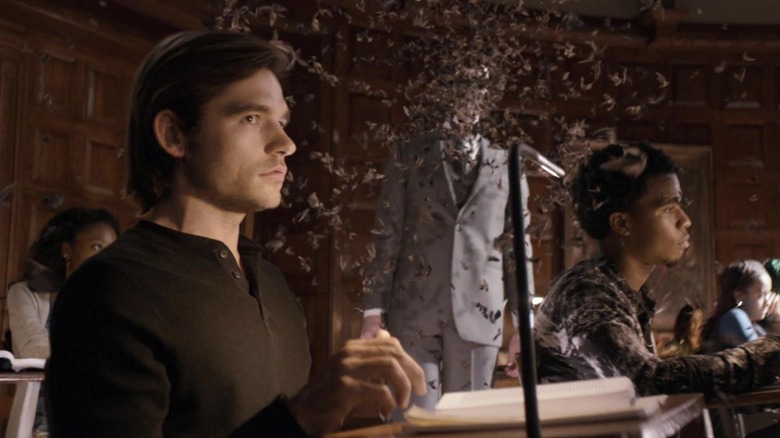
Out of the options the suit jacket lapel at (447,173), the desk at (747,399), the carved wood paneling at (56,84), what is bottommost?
the desk at (747,399)

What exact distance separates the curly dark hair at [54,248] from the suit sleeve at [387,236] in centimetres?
110

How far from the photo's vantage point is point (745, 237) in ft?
21.6

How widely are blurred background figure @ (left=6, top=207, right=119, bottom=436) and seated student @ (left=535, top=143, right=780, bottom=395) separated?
2.01 meters

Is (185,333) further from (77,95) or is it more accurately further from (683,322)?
(77,95)

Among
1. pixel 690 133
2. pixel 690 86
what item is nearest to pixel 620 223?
pixel 690 133

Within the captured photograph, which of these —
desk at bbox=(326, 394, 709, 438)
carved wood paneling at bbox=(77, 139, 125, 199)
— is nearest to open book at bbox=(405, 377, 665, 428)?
desk at bbox=(326, 394, 709, 438)

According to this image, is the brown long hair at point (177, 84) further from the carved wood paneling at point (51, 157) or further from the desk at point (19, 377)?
the carved wood paneling at point (51, 157)

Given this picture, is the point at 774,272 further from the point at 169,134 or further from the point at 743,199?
the point at 169,134

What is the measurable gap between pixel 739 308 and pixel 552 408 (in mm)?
2558

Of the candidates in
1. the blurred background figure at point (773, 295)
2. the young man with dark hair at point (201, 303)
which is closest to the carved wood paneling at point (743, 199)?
the blurred background figure at point (773, 295)

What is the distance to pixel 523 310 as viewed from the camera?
36.5 inches

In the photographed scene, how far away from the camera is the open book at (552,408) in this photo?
97cm

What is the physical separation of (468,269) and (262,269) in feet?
6.19

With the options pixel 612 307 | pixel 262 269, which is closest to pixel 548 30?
pixel 612 307
